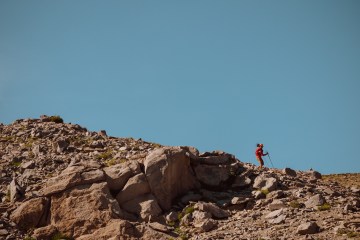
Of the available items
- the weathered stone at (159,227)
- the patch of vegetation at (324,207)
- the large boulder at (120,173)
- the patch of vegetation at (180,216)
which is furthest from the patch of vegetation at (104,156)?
the patch of vegetation at (324,207)

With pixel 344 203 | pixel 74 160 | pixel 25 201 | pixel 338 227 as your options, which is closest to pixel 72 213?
pixel 25 201

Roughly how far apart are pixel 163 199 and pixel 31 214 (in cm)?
761

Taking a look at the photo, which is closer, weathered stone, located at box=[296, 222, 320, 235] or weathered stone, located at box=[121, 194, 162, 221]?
weathered stone, located at box=[296, 222, 320, 235]

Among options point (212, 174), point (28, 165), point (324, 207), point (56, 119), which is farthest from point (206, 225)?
point (56, 119)

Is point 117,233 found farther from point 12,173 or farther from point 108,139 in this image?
point 108,139

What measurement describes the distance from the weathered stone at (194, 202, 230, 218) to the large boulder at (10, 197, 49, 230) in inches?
345

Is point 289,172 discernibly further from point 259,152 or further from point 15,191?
point 15,191

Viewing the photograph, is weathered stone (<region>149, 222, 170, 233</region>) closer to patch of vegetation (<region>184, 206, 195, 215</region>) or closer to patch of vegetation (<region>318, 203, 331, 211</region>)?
patch of vegetation (<region>184, 206, 195, 215</region>)

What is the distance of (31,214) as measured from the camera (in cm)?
2122

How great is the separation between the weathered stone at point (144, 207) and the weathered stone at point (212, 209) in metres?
2.42

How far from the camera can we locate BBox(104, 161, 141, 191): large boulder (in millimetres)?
23609

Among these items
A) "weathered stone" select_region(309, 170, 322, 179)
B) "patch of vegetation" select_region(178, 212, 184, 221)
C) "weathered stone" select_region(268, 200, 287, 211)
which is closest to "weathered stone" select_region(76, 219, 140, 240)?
"patch of vegetation" select_region(178, 212, 184, 221)

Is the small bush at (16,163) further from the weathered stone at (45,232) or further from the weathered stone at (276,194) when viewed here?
the weathered stone at (276,194)

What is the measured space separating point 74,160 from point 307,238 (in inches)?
669
